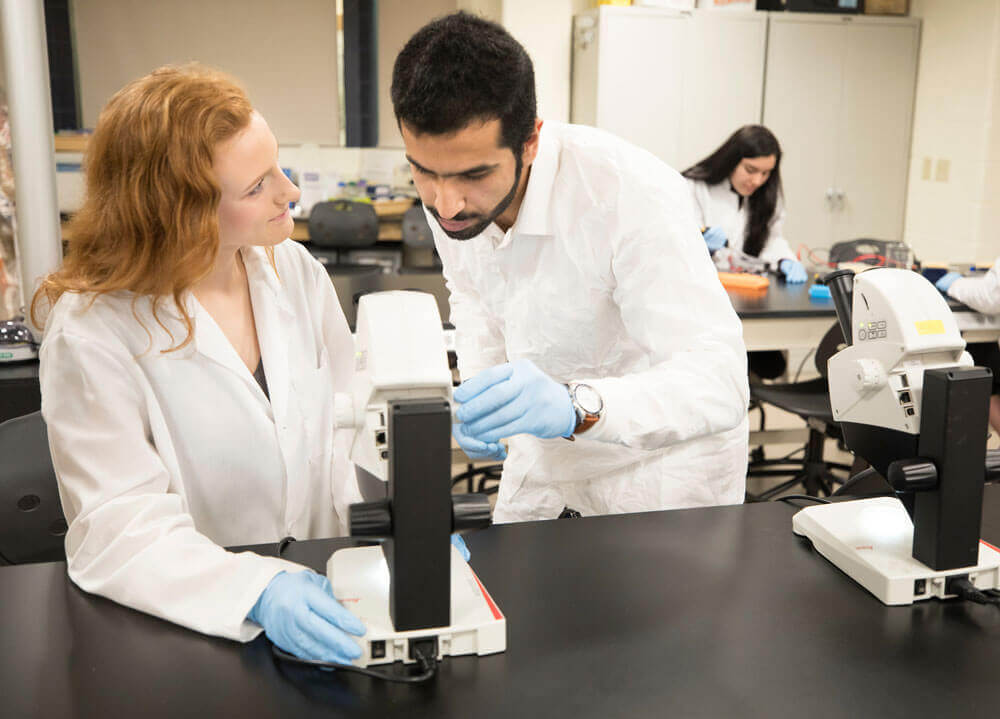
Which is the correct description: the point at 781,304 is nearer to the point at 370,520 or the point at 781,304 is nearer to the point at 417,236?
the point at 370,520

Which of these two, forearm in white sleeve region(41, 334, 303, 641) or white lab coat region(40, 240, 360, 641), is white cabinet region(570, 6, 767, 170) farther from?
forearm in white sleeve region(41, 334, 303, 641)

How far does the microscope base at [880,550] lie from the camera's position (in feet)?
3.41

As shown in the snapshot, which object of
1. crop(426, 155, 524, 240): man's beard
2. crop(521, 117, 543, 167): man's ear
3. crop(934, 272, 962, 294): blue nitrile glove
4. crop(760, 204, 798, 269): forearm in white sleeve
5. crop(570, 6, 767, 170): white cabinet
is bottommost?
crop(934, 272, 962, 294): blue nitrile glove

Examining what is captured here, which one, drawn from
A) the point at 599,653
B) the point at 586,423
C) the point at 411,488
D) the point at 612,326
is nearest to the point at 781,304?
the point at 612,326

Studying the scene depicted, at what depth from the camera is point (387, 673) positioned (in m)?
0.90

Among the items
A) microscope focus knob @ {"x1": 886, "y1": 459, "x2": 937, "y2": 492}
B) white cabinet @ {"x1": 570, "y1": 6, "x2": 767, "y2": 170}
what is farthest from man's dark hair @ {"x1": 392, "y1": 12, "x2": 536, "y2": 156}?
white cabinet @ {"x1": 570, "y1": 6, "x2": 767, "y2": 170}

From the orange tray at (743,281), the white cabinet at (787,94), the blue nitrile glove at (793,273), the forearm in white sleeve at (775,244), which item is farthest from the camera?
the white cabinet at (787,94)

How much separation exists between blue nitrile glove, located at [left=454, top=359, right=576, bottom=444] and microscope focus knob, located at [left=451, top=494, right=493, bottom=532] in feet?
0.42

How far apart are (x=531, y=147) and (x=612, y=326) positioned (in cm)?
33

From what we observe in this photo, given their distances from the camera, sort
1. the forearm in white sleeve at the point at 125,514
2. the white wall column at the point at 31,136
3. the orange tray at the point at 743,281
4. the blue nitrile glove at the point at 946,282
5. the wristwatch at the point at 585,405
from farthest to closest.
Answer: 1. the orange tray at the point at 743,281
2. the blue nitrile glove at the point at 946,282
3. the white wall column at the point at 31,136
4. the wristwatch at the point at 585,405
5. the forearm in white sleeve at the point at 125,514

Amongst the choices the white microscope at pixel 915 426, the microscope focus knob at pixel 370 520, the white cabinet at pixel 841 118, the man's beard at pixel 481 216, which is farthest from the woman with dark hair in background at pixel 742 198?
the microscope focus knob at pixel 370 520

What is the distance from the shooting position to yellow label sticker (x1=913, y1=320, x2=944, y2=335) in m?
1.02

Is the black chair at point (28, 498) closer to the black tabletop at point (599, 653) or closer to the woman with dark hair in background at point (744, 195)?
the black tabletop at point (599, 653)

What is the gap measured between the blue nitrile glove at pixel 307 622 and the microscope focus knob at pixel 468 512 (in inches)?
5.7
